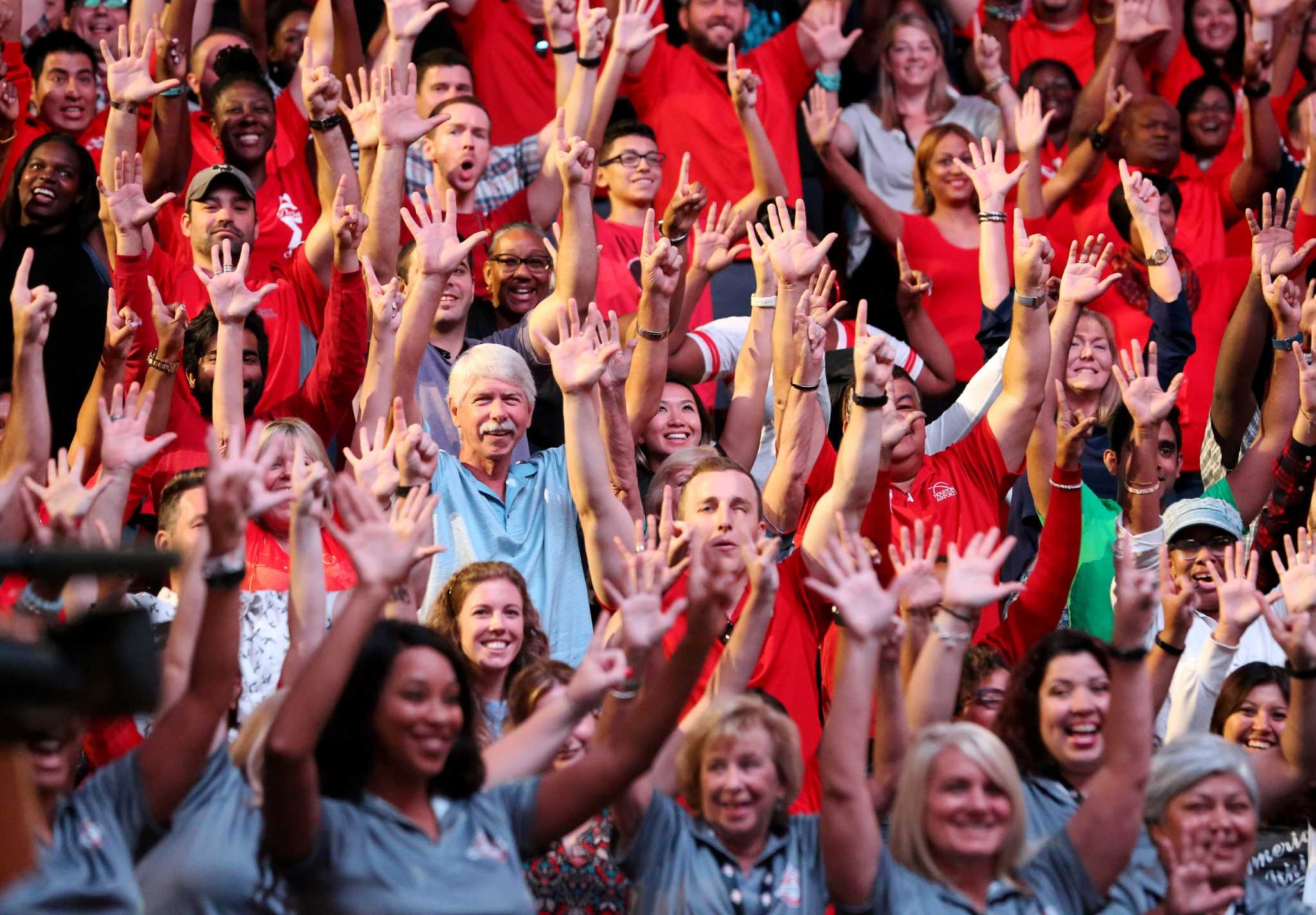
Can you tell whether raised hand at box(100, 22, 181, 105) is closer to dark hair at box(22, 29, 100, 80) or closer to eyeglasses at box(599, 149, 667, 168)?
dark hair at box(22, 29, 100, 80)

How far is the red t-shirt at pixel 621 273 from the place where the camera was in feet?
17.8

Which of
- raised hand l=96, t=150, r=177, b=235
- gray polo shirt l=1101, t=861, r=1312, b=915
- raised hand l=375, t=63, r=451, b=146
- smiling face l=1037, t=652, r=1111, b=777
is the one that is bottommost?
gray polo shirt l=1101, t=861, r=1312, b=915

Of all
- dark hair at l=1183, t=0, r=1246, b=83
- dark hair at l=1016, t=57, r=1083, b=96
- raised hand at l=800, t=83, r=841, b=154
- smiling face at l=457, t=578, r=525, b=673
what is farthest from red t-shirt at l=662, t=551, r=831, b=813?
dark hair at l=1183, t=0, r=1246, b=83

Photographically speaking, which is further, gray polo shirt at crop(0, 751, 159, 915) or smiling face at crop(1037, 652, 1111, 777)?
smiling face at crop(1037, 652, 1111, 777)

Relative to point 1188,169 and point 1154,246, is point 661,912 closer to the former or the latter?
point 1154,246

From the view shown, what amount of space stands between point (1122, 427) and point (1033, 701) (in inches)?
68.9

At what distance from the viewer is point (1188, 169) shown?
7.03m

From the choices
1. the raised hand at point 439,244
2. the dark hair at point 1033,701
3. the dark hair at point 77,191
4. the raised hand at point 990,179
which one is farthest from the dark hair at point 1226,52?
the dark hair at point 1033,701

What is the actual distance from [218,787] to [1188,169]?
5.14m

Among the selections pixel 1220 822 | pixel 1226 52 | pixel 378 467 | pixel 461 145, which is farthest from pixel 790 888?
pixel 1226 52

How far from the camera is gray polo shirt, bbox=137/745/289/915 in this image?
2.71 m

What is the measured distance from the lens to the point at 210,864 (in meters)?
2.72

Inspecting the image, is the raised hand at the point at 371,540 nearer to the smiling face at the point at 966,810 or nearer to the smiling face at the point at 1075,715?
the smiling face at the point at 966,810

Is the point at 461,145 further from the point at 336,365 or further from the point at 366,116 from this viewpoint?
the point at 336,365
